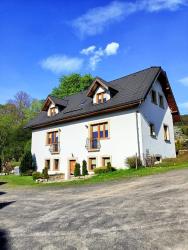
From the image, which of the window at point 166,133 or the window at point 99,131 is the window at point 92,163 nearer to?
the window at point 99,131

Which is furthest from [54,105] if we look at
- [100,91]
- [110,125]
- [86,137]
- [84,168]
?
[84,168]

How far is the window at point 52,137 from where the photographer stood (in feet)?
91.4

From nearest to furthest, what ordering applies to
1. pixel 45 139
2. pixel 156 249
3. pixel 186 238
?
pixel 156 249 < pixel 186 238 < pixel 45 139

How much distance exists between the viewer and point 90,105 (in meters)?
25.6

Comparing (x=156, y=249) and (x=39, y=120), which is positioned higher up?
(x=39, y=120)

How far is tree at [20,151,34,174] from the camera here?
28266 mm

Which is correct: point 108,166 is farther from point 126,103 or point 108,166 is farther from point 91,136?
point 126,103

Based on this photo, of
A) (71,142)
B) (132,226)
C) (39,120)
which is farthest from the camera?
(39,120)

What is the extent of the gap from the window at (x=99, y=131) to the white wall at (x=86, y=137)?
18.0 inches

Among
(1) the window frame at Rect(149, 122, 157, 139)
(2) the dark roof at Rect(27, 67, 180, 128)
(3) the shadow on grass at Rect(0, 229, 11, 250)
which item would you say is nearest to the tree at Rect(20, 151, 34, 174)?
(2) the dark roof at Rect(27, 67, 180, 128)

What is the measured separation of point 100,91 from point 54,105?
695 cm

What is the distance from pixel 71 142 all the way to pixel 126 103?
7.79 m

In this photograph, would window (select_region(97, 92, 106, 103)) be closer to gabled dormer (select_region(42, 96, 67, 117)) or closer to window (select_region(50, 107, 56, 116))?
gabled dormer (select_region(42, 96, 67, 117))

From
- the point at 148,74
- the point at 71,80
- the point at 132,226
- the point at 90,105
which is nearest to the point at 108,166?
the point at 90,105
